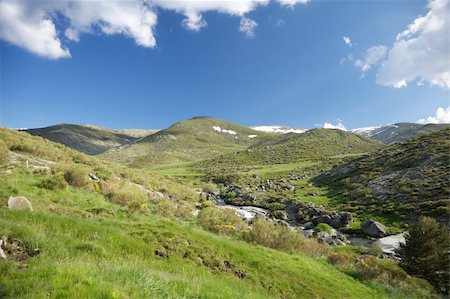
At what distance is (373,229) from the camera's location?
118 ft

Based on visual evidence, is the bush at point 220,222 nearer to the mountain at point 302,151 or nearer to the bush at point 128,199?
the bush at point 128,199

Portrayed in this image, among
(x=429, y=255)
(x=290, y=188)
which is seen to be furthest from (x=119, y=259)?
(x=290, y=188)

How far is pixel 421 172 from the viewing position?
54.1 meters

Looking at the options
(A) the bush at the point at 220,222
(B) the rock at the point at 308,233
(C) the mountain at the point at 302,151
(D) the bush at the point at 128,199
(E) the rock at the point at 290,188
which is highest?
(C) the mountain at the point at 302,151

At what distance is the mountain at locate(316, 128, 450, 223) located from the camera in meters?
42.4

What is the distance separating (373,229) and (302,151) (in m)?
105

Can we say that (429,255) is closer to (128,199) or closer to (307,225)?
(307,225)

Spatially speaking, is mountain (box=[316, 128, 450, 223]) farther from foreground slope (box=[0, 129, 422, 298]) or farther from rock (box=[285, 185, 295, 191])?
foreground slope (box=[0, 129, 422, 298])

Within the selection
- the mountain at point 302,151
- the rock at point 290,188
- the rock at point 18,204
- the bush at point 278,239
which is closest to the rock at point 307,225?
the bush at point 278,239

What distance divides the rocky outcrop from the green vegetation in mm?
17650

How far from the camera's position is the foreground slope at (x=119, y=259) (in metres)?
6.82

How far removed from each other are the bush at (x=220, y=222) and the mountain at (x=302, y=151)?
84.1 m

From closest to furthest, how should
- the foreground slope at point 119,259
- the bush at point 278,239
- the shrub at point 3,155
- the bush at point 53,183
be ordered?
the foreground slope at point 119,259, the bush at point 53,183, the bush at point 278,239, the shrub at point 3,155

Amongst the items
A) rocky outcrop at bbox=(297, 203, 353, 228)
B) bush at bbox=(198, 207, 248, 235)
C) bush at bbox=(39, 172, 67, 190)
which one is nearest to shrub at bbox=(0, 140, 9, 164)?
bush at bbox=(39, 172, 67, 190)
